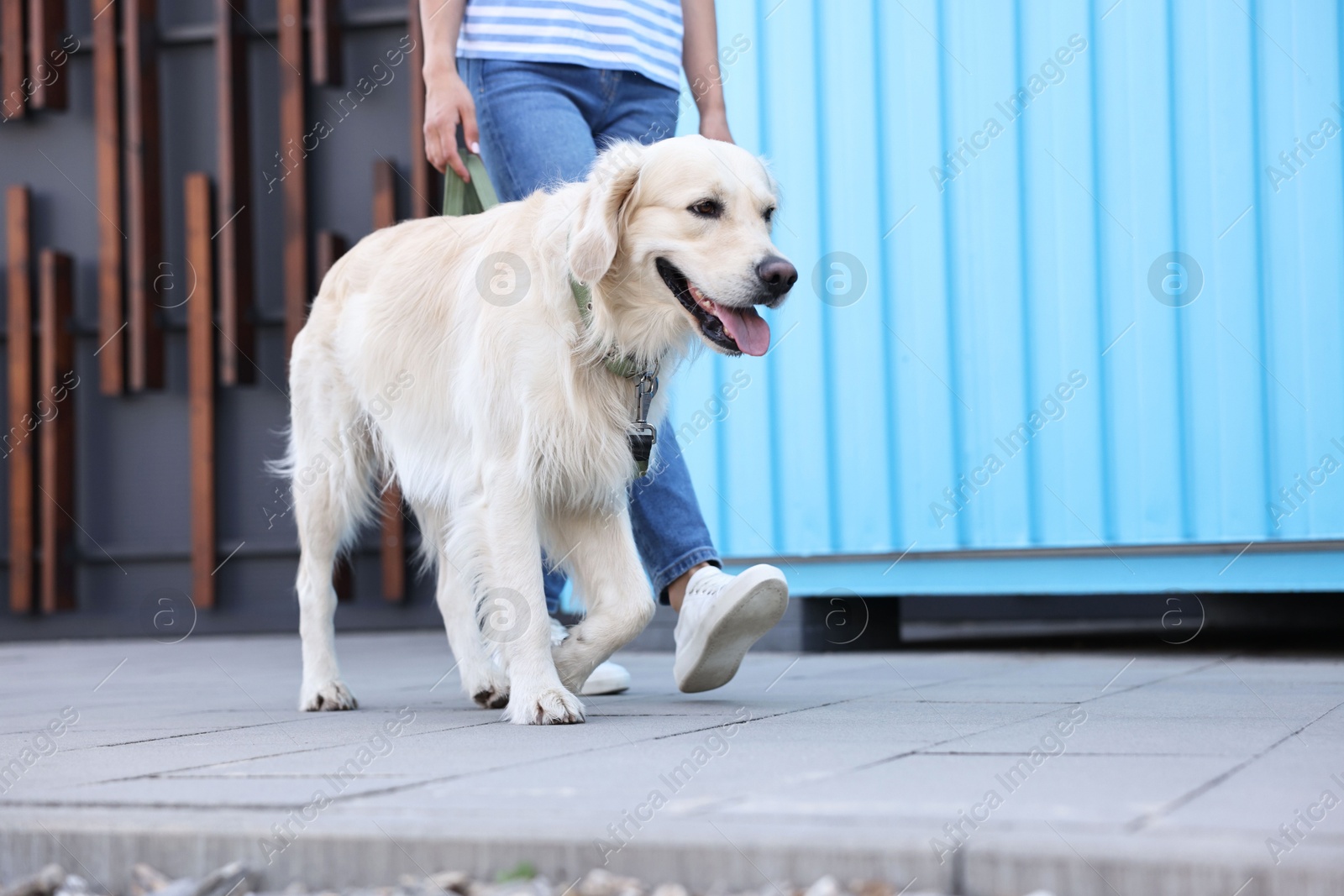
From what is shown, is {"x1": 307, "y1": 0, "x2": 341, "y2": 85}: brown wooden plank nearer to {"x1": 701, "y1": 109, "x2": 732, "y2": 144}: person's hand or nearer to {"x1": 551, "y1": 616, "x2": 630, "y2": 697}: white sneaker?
{"x1": 701, "y1": 109, "x2": 732, "y2": 144}: person's hand

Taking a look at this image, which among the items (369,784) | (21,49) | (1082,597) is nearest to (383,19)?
(21,49)

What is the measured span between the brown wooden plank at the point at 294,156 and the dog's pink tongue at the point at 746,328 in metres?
4.37

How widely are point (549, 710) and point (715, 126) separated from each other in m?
1.66

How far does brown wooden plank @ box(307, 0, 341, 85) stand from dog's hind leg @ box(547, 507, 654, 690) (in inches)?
174

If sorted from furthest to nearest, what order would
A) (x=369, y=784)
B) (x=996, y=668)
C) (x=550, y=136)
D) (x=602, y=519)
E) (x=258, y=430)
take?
1. (x=258, y=430)
2. (x=996, y=668)
3. (x=550, y=136)
4. (x=602, y=519)
5. (x=369, y=784)

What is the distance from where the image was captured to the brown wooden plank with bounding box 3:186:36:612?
7.04 metres

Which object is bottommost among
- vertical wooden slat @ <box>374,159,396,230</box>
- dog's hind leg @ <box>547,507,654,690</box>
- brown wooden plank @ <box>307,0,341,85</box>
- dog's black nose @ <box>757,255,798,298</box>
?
dog's hind leg @ <box>547,507,654,690</box>

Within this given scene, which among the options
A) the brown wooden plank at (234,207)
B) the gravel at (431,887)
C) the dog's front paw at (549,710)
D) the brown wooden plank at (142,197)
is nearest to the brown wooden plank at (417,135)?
the brown wooden plank at (234,207)

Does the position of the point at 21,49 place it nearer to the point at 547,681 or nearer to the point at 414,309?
the point at 414,309

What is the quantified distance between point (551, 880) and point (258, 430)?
5847mm

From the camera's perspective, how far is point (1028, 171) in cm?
454

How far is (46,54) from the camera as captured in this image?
7055 mm

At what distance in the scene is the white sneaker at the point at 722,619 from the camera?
2885 mm

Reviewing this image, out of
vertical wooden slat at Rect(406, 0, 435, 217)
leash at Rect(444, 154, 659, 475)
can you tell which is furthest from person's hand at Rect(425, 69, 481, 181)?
vertical wooden slat at Rect(406, 0, 435, 217)
